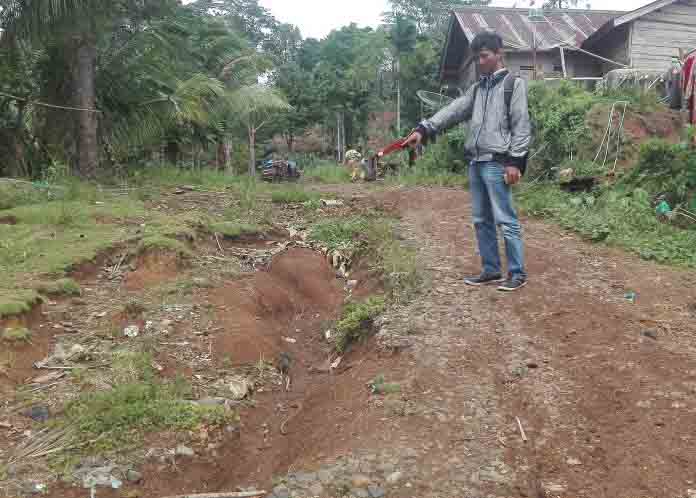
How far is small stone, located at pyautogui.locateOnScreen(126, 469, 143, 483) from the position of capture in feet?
8.57

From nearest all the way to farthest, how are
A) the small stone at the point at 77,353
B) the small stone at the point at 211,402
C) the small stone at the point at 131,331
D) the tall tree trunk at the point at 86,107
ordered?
the small stone at the point at 211,402, the small stone at the point at 77,353, the small stone at the point at 131,331, the tall tree trunk at the point at 86,107

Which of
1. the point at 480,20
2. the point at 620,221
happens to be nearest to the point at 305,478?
the point at 620,221

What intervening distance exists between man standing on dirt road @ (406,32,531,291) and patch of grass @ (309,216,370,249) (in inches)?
91.8

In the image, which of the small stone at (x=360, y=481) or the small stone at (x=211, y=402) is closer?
the small stone at (x=360, y=481)

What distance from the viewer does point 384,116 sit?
34.0 metres

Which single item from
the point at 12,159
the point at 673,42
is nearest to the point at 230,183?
the point at 12,159

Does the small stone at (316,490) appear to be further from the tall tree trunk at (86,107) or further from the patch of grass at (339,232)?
the tall tree trunk at (86,107)

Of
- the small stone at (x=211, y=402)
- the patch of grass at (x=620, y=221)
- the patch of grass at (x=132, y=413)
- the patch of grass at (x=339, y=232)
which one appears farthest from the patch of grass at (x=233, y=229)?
the patch of grass at (x=620, y=221)

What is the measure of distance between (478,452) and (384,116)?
32.8 meters

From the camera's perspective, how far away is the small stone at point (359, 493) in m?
2.21

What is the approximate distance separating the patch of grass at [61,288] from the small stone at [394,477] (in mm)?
3132

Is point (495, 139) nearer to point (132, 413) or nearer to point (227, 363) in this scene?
point (227, 363)

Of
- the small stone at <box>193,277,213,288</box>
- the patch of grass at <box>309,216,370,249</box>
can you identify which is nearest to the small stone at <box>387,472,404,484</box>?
the small stone at <box>193,277,213,288</box>

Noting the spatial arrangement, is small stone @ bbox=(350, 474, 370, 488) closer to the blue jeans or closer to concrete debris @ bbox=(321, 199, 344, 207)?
the blue jeans
